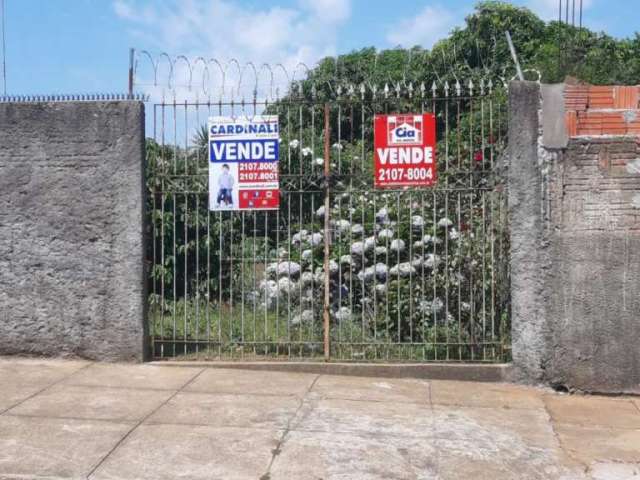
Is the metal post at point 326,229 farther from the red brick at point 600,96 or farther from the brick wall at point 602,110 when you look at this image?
the red brick at point 600,96

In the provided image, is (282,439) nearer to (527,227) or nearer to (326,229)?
(326,229)

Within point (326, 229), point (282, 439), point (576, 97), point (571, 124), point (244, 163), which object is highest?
point (576, 97)

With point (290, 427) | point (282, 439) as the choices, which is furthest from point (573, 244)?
point (282, 439)

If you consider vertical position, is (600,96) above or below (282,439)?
above

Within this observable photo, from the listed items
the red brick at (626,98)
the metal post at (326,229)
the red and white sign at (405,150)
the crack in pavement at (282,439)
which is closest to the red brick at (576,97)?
the red brick at (626,98)

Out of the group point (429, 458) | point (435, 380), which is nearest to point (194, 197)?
point (435, 380)

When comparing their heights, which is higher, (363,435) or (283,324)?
(283,324)

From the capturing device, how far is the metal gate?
6.88 meters

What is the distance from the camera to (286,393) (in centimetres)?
623

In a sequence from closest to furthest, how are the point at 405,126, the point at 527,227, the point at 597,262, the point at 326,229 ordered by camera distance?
the point at 597,262 < the point at 527,227 < the point at 405,126 < the point at 326,229

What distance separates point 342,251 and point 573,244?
2.13m

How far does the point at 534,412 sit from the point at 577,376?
2.65 ft

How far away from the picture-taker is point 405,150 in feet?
22.5

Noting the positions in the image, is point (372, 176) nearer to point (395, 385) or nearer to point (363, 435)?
point (395, 385)
